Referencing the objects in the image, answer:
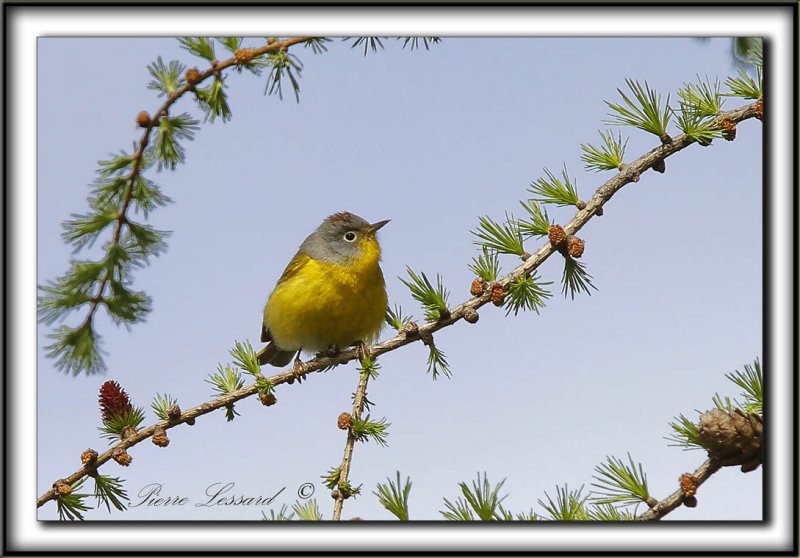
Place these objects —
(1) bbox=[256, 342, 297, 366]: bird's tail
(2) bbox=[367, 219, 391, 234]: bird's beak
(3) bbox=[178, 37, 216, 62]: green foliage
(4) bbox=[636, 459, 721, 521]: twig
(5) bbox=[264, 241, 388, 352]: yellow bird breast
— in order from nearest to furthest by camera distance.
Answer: (4) bbox=[636, 459, 721, 521]: twig < (3) bbox=[178, 37, 216, 62]: green foliage < (5) bbox=[264, 241, 388, 352]: yellow bird breast < (2) bbox=[367, 219, 391, 234]: bird's beak < (1) bbox=[256, 342, 297, 366]: bird's tail

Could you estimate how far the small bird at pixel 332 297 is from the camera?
4773 millimetres

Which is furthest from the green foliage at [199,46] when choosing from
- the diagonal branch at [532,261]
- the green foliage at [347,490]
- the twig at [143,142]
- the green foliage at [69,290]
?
the green foliage at [347,490]

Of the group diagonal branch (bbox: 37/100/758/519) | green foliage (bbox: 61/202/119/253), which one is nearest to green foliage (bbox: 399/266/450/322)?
diagonal branch (bbox: 37/100/758/519)

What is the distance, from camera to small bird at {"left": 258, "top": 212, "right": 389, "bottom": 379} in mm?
4773

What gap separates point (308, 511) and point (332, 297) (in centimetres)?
205

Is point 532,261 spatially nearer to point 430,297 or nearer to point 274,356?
point 430,297

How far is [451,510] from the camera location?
9.18 feet

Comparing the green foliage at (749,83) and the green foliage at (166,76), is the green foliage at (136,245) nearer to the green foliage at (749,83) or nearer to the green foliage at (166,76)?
the green foliage at (166,76)

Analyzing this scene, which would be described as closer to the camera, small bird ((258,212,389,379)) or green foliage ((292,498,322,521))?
green foliage ((292,498,322,521))

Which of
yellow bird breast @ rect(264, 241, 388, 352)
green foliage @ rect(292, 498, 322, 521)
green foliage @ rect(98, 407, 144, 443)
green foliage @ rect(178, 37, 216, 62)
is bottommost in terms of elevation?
green foliage @ rect(292, 498, 322, 521)

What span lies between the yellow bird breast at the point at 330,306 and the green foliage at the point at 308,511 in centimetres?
194

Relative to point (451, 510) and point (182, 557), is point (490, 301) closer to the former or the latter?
point (451, 510)

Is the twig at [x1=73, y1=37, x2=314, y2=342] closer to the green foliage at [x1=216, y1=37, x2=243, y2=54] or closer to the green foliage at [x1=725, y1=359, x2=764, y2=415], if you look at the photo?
the green foliage at [x1=216, y1=37, x2=243, y2=54]

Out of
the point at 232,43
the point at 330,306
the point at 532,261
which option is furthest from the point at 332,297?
the point at 232,43
